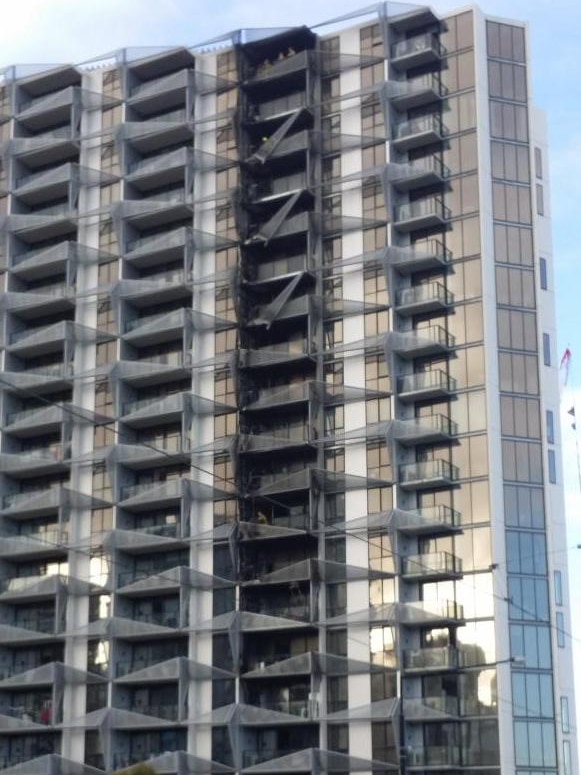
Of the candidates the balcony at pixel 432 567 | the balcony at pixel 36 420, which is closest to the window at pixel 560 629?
the balcony at pixel 432 567

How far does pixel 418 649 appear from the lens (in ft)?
264

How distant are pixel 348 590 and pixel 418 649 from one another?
5.04 metres

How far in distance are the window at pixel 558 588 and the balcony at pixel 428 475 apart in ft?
25.1

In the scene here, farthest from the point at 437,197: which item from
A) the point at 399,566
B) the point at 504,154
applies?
the point at 399,566

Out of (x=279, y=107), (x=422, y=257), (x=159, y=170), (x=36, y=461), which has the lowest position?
(x=36, y=461)

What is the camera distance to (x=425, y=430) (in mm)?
83000

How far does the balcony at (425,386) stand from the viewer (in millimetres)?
84125

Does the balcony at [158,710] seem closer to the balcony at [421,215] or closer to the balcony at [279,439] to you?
the balcony at [279,439]

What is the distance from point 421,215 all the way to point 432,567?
20.6 meters

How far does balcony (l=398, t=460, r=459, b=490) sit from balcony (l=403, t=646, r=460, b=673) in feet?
28.9

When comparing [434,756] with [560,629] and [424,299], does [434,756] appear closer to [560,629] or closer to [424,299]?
[560,629]

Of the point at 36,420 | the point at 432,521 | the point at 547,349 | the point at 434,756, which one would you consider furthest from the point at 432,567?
the point at 36,420

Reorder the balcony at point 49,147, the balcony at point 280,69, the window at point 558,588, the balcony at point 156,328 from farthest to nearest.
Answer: the balcony at point 49,147 → the balcony at point 280,69 → the balcony at point 156,328 → the window at point 558,588

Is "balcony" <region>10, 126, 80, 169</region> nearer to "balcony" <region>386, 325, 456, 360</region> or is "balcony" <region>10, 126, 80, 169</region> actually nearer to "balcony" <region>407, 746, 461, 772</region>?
"balcony" <region>386, 325, 456, 360</region>
